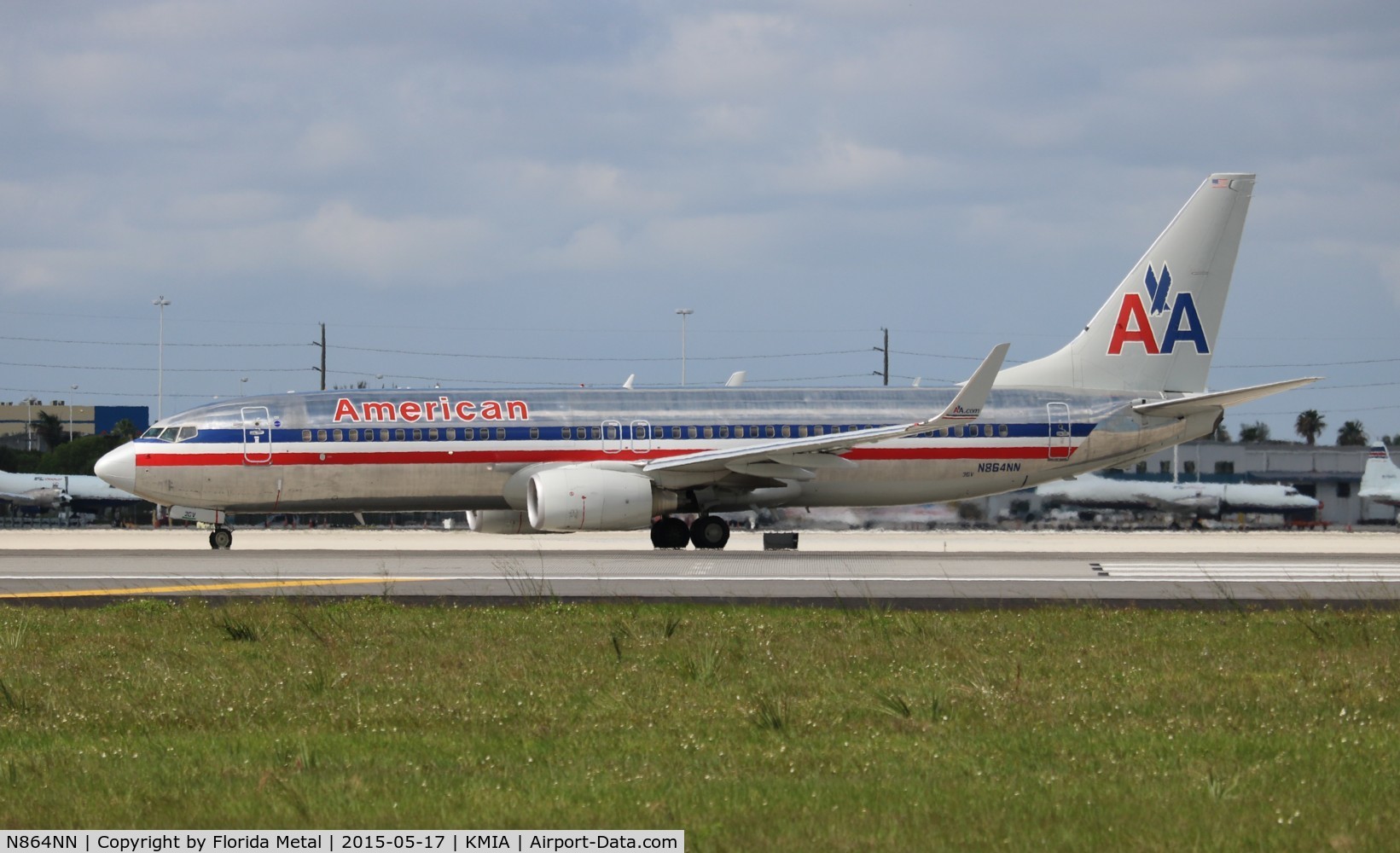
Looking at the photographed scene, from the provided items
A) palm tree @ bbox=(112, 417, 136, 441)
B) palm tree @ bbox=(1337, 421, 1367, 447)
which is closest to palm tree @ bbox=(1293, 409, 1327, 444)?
palm tree @ bbox=(1337, 421, 1367, 447)

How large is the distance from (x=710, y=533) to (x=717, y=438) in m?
2.14

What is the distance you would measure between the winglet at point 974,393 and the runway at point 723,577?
308 cm

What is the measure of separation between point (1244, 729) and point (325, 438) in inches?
1011

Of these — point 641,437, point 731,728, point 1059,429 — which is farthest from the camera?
point 1059,429

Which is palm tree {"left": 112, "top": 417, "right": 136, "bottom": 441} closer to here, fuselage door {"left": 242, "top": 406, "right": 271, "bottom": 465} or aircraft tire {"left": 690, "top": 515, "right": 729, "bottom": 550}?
fuselage door {"left": 242, "top": 406, "right": 271, "bottom": 465}

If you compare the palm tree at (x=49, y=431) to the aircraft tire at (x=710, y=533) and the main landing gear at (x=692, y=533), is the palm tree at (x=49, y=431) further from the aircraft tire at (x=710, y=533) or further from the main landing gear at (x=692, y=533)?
the aircraft tire at (x=710, y=533)

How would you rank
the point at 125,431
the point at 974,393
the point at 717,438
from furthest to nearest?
the point at 125,431, the point at 717,438, the point at 974,393

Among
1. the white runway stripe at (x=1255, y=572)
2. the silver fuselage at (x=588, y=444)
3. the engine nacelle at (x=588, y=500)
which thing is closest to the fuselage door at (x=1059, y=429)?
the silver fuselage at (x=588, y=444)

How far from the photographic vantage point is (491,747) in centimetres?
935

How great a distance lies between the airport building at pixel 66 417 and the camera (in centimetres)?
13138

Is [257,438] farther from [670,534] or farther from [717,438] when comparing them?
[717,438]

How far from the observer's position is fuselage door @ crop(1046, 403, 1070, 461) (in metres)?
34.9

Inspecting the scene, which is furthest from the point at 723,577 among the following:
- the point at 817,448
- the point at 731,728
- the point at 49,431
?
the point at 49,431

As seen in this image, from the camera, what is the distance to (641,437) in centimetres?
3362
